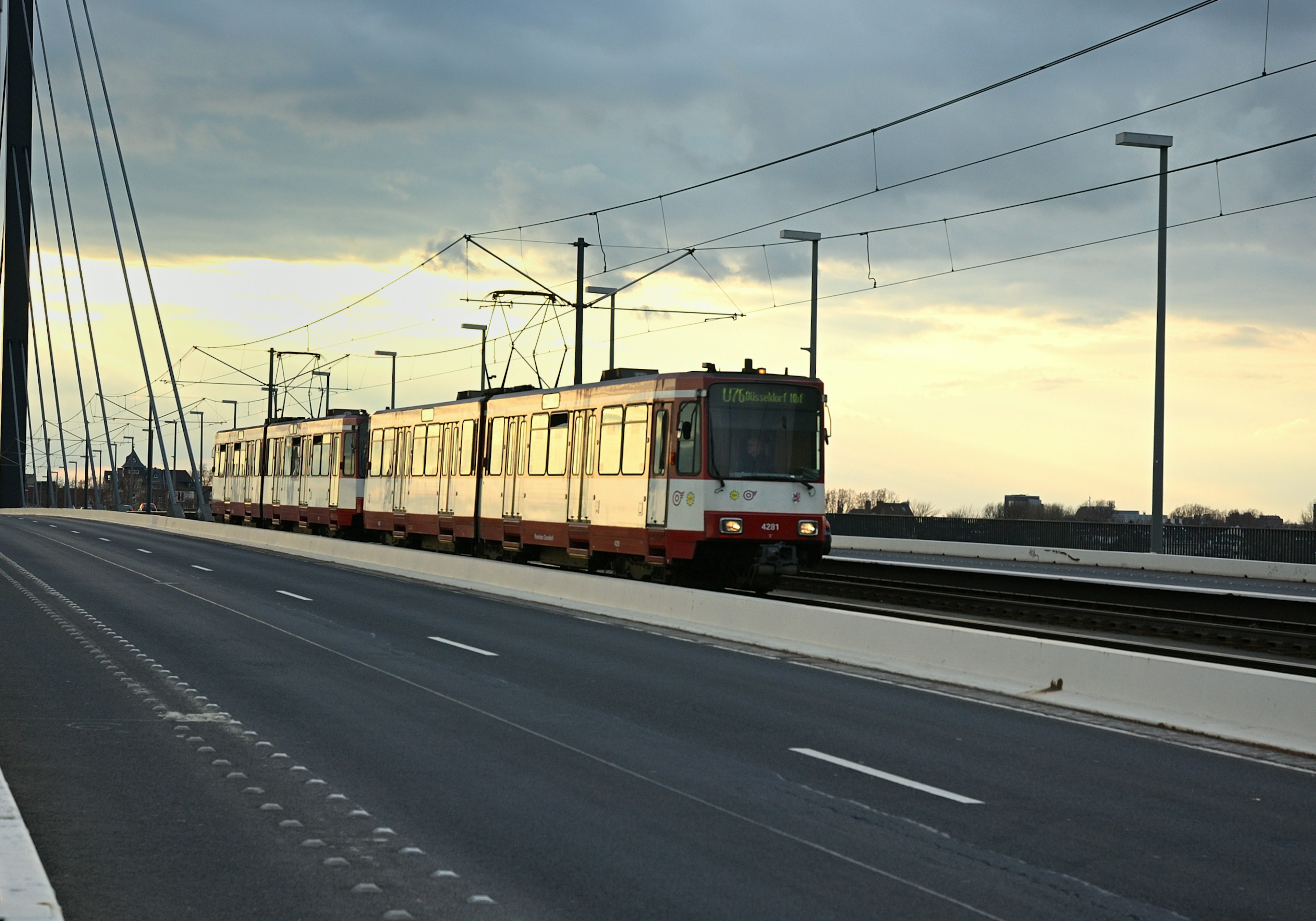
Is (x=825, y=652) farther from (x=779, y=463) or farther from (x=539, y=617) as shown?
(x=779, y=463)

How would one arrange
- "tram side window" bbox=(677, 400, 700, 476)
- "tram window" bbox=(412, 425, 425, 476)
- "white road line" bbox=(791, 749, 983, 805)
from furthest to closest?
"tram window" bbox=(412, 425, 425, 476) → "tram side window" bbox=(677, 400, 700, 476) → "white road line" bbox=(791, 749, 983, 805)

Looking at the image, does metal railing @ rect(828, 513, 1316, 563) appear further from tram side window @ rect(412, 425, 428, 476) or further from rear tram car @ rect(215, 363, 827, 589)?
tram side window @ rect(412, 425, 428, 476)

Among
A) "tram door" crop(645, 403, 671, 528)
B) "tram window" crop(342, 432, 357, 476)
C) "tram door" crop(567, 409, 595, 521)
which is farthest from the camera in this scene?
"tram window" crop(342, 432, 357, 476)

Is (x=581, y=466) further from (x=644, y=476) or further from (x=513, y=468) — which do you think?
(x=513, y=468)

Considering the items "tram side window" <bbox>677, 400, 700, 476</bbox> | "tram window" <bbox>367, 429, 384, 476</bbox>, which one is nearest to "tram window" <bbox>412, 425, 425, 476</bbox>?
"tram window" <bbox>367, 429, 384, 476</bbox>

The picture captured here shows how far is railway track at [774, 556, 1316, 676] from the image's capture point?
61.0 ft

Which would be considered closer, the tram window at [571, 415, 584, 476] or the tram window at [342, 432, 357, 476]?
the tram window at [571, 415, 584, 476]

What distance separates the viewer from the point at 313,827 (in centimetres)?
779

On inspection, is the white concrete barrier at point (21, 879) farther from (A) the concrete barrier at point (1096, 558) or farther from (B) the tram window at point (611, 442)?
(A) the concrete barrier at point (1096, 558)

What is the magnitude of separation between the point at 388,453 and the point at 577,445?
14.1 meters

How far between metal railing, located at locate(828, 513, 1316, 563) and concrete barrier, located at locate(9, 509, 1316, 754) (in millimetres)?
21947

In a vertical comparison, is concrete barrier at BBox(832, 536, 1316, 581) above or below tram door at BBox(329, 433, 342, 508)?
below

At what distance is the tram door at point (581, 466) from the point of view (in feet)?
88.4

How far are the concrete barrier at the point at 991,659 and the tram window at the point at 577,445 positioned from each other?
2377 mm
